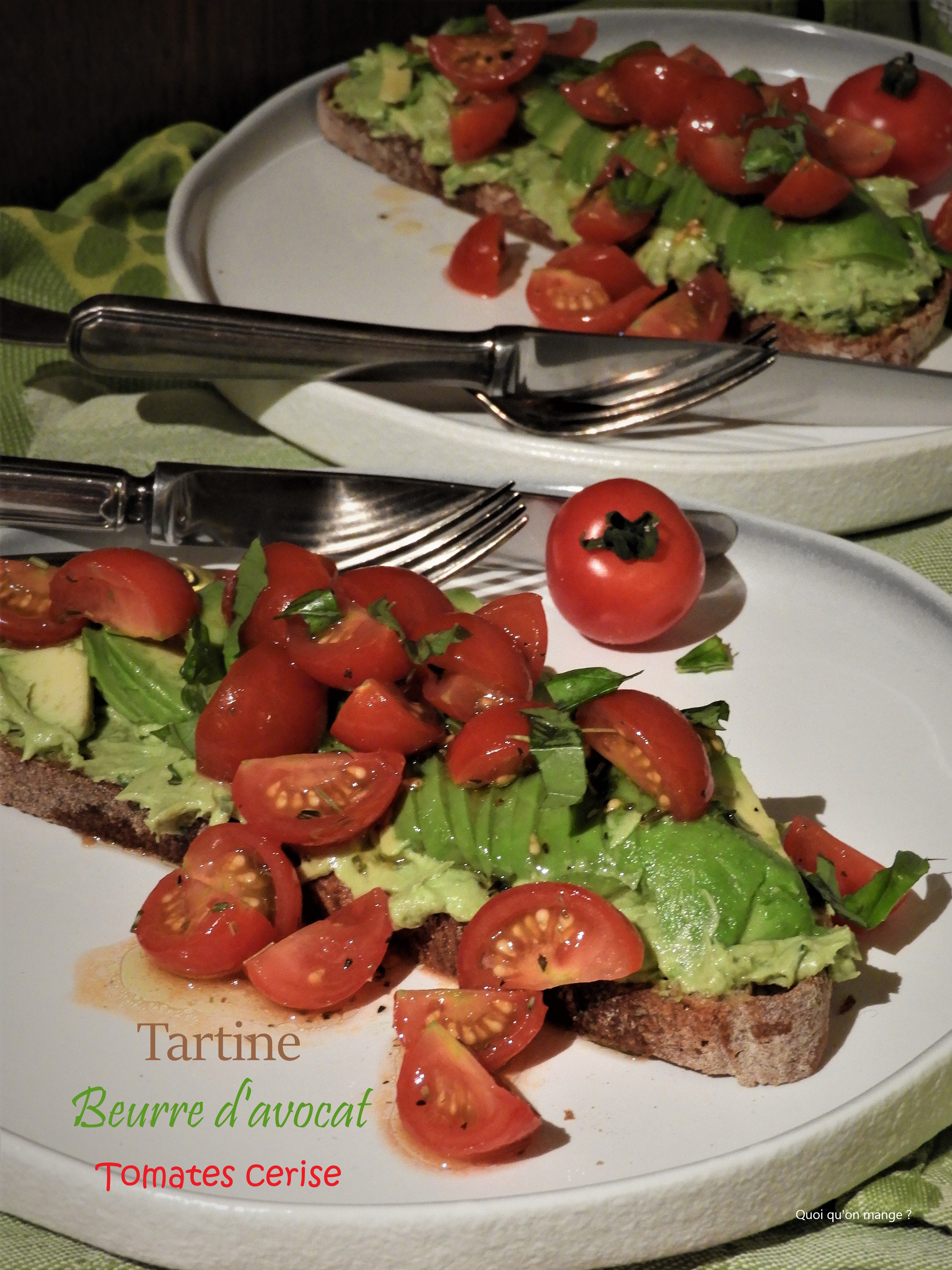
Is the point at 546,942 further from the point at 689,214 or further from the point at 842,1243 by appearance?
the point at 689,214

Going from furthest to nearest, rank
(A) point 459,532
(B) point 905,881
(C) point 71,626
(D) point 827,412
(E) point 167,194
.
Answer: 1. (E) point 167,194
2. (D) point 827,412
3. (A) point 459,532
4. (C) point 71,626
5. (B) point 905,881

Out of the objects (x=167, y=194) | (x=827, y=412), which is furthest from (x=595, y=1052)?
(x=167, y=194)

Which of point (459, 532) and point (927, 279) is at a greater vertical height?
point (927, 279)

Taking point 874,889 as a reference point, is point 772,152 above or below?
above

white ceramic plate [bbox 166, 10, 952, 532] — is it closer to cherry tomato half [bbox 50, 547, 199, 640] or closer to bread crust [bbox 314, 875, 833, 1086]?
cherry tomato half [bbox 50, 547, 199, 640]

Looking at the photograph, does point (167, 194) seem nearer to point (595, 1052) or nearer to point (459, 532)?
point (459, 532)

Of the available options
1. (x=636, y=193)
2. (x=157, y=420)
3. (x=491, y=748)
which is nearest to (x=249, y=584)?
(x=491, y=748)
